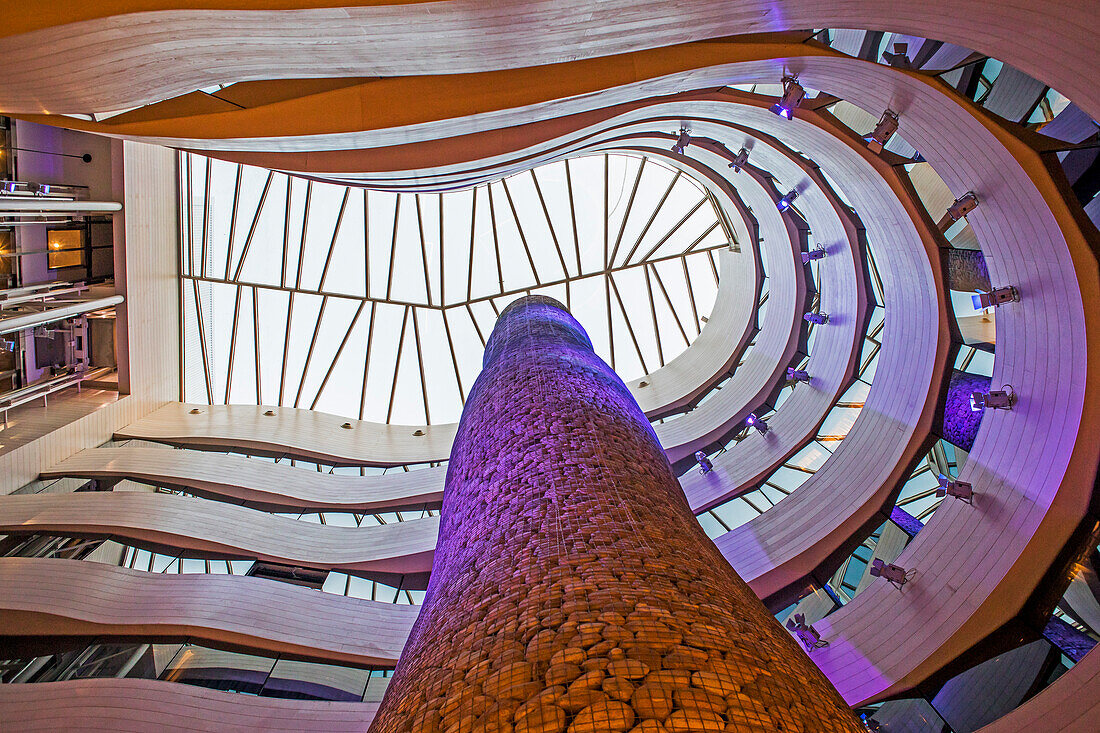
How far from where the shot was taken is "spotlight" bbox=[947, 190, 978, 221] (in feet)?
24.8

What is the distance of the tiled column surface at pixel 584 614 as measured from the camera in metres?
2.73

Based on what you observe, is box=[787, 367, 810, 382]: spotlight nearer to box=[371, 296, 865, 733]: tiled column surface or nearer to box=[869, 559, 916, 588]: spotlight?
box=[869, 559, 916, 588]: spotlight

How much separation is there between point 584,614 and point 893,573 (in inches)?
365

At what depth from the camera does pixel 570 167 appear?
66.1 feet

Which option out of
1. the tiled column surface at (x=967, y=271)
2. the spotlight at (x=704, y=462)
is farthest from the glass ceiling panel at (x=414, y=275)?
the tiled column surface at (x=967, y=271)

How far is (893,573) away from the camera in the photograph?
33.8 ft

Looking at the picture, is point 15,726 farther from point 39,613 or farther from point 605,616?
point 605,616

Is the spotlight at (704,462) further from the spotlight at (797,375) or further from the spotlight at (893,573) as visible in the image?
the spotlight at (893,573)

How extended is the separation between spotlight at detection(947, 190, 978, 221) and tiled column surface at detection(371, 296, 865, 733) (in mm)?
5282

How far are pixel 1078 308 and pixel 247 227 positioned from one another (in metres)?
21.7

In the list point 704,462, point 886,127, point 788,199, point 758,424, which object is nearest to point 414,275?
point 704,462

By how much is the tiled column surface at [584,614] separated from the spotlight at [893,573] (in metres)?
6.10

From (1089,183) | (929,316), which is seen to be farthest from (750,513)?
(1089,183)

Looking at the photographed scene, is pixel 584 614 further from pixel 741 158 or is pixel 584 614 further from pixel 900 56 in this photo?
pixel 741 158
